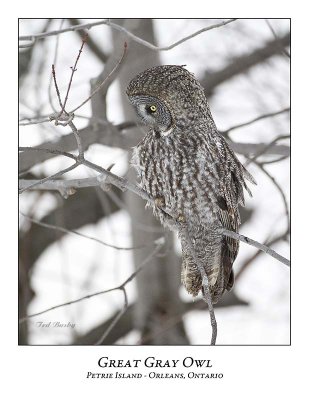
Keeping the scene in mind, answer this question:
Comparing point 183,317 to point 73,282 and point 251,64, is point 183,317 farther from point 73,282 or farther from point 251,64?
point 251,64

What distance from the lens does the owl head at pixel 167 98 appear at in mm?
3498

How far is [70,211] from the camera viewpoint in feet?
20.8

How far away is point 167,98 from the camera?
355 centimetres

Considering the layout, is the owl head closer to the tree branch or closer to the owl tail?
the owl tail

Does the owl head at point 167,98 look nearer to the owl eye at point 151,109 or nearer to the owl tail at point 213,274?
the owl eye at point 151,109

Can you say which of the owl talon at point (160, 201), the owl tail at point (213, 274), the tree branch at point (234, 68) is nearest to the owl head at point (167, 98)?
the owl talon at point (160, 201)

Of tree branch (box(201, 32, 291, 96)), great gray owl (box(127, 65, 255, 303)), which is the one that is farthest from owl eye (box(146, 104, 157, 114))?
tree branch (box(201, 32, 291, 96))

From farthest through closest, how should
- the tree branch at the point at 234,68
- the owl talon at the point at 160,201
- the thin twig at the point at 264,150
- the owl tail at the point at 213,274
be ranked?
the tree branch at the point at 234,68 < the thin twig at the point at 264,150 < the owl tail at the point at 213,274 < the owl talon at the point at 160,201

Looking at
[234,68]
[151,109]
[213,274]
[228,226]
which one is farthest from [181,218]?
[234,68]

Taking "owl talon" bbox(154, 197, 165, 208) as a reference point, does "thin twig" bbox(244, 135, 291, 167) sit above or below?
above

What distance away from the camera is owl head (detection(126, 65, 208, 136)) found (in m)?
3.50
